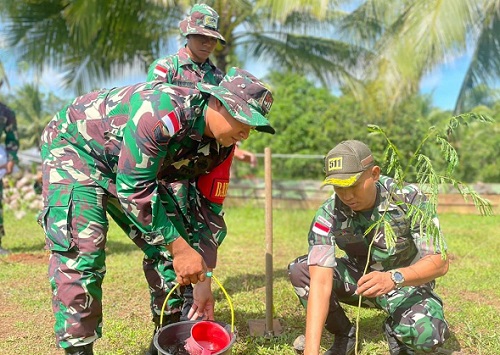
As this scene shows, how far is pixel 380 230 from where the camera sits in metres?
2.74

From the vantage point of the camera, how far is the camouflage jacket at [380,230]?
2.57 meters

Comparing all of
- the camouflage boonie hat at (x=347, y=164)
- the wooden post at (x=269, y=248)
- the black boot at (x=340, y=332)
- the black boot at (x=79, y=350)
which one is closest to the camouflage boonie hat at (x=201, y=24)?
the wooden post at (x=269, y=248)

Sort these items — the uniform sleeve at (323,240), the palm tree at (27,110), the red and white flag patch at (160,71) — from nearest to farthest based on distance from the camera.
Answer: the uniform sleeve at (323,240), the red and white flag patch at (160,71), the palm tree at (27,110)

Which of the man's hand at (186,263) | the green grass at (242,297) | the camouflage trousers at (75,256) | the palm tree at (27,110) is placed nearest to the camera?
the man's hand at (186,263)

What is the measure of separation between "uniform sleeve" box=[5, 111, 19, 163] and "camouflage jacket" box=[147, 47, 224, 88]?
2849mm

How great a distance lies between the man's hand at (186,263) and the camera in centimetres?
218

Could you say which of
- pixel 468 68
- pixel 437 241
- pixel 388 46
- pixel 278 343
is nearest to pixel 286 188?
pixel 388 46

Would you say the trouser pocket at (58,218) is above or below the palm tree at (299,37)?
below

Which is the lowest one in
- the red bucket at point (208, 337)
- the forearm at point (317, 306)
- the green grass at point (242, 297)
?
the green grass at point (242, 297)

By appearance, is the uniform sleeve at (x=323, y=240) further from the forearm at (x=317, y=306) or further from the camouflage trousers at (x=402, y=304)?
the camouflage trousers at (x=402, y=304)

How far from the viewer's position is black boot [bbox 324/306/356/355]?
2883 millimetres

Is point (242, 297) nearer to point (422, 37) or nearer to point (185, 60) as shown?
point (185, 60)

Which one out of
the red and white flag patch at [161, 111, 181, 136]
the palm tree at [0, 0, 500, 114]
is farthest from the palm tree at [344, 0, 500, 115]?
the red and white flag patch at [161, 111, 181, 136]

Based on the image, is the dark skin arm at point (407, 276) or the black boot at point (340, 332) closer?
the dark skin arm at point (407, 276)
